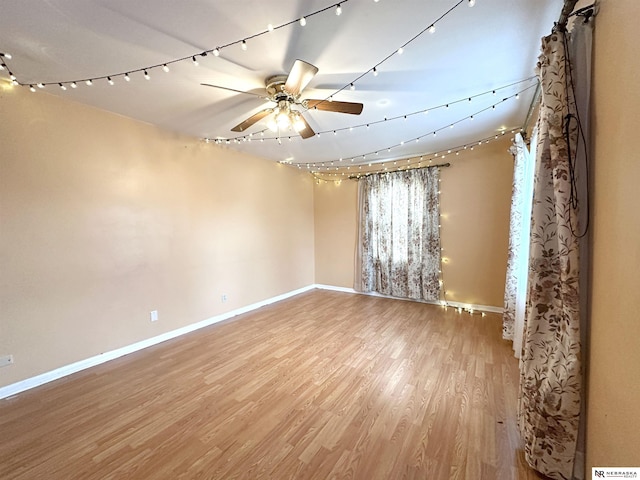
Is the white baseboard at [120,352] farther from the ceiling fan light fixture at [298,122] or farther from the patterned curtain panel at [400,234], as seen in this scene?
the ceiling fan light fixture at [298,122]

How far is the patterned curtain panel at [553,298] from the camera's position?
122cm

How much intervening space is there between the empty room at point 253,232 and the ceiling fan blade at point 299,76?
2 cm

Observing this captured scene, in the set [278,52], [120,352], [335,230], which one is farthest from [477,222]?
[120,352]

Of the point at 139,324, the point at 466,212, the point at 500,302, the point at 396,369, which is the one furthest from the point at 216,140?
the point at 500,302

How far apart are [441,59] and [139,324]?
12.9 feet

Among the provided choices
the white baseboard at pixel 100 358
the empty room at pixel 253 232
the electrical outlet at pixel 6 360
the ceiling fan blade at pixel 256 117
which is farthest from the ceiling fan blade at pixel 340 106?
the electrical outlet at pixel 6 360

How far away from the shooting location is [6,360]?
7.08 ft

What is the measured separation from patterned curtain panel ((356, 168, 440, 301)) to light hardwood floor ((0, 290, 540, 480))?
150cm

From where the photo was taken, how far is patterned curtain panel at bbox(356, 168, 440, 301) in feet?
14.4

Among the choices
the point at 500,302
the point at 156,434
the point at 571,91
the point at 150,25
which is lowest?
the point at 156,434

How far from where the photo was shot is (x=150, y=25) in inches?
59.2

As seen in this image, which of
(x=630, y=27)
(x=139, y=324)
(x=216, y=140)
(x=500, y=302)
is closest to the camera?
(x=630, y=27)

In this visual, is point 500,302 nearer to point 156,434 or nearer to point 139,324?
point 156,434

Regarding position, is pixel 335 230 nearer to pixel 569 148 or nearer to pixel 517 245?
pixel 517 245
